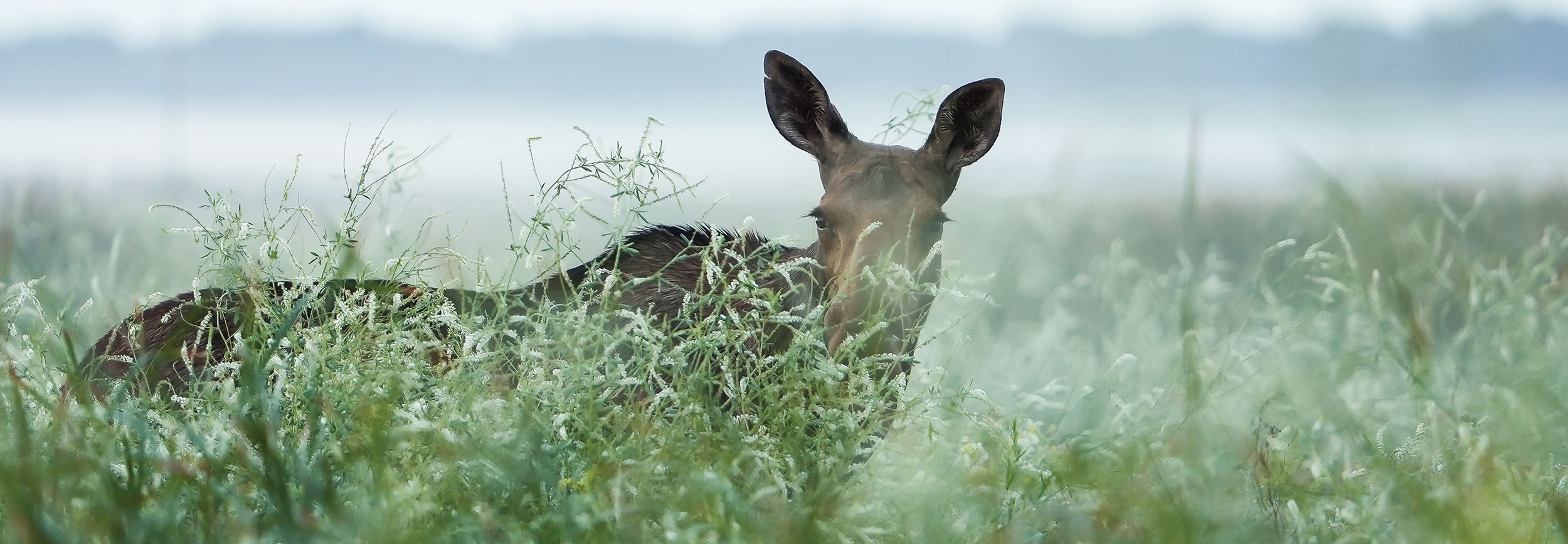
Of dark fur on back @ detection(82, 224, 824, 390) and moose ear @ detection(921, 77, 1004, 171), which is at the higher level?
moose ear @ detection(921, 77, 1004, 171)

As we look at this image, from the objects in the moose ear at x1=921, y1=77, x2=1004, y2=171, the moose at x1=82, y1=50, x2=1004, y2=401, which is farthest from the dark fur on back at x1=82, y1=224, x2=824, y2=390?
the moose ear at x1=921, y1=77, x2=1004, y2=171

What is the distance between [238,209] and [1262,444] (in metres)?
3.34

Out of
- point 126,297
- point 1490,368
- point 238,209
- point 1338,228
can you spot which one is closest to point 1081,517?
point 1338,228

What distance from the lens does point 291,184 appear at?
362cm

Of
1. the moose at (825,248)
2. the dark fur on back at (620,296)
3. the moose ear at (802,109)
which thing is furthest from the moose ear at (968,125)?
the dark fur on back at (620,296)

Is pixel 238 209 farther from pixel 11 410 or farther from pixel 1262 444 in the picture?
pixel 1262 444

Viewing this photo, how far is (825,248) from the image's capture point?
446cm

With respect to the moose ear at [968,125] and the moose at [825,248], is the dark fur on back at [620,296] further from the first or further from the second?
the moose ear at [968,125]

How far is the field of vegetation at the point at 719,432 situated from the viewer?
2.51 metres

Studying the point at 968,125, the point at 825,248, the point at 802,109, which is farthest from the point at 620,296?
the point at 968,125

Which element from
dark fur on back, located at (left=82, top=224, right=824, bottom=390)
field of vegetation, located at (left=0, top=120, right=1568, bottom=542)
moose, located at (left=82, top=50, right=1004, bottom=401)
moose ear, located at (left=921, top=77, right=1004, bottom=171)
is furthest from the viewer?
moose ear, located at (left=921, top=77, right=1004, bottom=171)

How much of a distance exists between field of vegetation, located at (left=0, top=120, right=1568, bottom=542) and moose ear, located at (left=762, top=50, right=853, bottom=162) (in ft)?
1.95

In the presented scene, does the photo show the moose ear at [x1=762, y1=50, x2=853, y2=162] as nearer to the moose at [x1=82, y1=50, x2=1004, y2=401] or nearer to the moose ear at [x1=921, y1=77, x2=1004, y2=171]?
the moose at [x1=82, y1=50, x2=1004, y2=401]

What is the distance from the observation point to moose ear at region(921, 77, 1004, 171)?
15.8 feet
